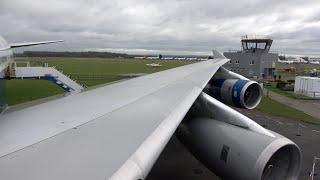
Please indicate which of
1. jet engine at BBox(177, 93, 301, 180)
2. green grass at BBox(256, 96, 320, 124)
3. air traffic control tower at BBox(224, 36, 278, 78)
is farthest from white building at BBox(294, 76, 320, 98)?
jet engine at BBox(177, 93, 301, 180)

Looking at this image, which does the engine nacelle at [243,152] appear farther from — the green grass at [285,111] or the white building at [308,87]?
the white building at [308,87]

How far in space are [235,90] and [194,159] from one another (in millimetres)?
2907

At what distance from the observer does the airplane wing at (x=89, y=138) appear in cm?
277

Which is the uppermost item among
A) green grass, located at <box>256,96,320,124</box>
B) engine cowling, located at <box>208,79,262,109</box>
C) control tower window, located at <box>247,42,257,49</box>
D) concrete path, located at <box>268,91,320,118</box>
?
control tower window, located at <box>247,42,257,49</box>

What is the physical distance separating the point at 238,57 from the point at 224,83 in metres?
49.5

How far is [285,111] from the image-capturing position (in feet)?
92.8

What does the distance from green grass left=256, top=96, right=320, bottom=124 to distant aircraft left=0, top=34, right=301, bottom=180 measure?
19.2 m

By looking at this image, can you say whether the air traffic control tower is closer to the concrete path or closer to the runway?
the concrete path

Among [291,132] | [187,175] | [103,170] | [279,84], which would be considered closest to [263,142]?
[103,170]

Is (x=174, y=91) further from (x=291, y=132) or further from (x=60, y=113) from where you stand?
(x=291, y=132)

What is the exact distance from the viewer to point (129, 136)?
3.74m

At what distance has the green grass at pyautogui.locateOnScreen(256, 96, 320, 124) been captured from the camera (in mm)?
24717

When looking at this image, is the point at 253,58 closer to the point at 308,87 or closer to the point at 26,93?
the point at 308,87

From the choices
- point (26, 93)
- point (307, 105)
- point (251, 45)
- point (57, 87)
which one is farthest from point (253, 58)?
point (26, 93)
